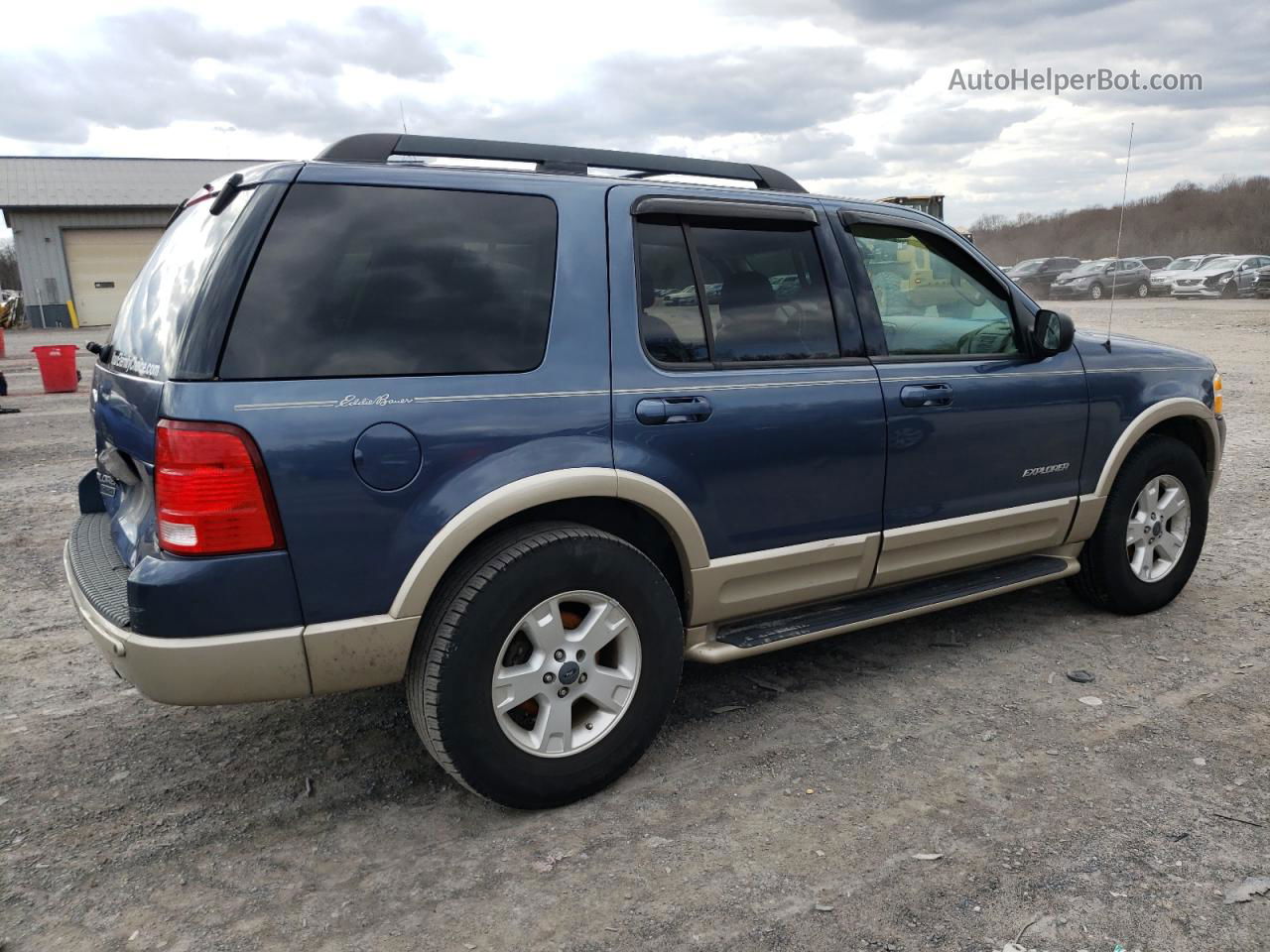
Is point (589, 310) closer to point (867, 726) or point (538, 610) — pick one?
point (538, 610)

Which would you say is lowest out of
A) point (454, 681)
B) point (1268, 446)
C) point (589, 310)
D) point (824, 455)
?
point (1268, 446)

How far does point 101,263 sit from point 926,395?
3956 centimetres

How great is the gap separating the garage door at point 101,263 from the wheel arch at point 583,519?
125ft

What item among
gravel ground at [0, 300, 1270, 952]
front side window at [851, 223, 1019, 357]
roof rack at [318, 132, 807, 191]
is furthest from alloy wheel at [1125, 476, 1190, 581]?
roof rack at [318, 132, 807, 191]

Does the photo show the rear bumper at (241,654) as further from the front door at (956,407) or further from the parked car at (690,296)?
the front door at (956,407)

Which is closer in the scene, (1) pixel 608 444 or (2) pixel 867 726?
(1) pixel 608 444

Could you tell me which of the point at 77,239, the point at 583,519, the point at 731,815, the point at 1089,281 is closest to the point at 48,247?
the point at 77,239

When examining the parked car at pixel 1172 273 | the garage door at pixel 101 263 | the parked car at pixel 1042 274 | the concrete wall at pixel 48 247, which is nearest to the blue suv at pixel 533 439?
the parked car at pixel 1042 274

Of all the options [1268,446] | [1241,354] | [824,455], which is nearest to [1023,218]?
[1241,354]

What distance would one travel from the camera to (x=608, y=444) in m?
2.93

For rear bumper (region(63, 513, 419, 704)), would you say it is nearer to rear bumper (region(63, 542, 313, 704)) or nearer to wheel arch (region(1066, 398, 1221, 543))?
rear bumper (region(63, 542, 313, 704))

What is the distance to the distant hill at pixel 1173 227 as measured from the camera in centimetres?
5406

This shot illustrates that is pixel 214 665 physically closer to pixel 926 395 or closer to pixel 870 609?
pixel 870 609

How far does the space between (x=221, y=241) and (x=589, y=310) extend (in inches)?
42.1
